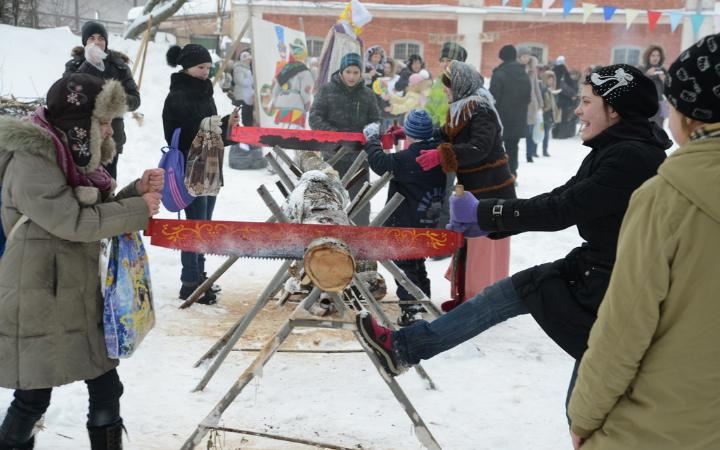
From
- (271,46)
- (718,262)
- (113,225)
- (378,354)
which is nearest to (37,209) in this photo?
(113,225)

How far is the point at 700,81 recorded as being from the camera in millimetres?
1675

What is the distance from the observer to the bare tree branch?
51.5ft

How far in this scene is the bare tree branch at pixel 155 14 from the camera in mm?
15695

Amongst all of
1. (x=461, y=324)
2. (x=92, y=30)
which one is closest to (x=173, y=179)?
(x=92, y=30)

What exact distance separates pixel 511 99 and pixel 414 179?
6.30 m

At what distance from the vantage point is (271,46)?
11.9m

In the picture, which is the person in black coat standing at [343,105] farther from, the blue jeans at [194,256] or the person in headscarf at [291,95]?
the person in headscarf at [291,95]

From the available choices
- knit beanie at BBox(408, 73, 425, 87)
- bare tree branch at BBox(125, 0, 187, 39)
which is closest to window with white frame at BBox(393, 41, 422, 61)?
bare tree branch at BBox(125, 0, 187, 39)

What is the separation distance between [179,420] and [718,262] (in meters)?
2.69

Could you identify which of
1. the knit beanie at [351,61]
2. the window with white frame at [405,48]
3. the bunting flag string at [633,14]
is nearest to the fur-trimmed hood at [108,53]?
the knit beanie at [351,61]

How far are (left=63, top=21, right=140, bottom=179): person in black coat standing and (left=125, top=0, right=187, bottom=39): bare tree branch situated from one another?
9.36 metres

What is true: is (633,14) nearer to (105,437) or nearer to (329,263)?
(329,263)

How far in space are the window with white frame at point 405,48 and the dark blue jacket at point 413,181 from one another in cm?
2508

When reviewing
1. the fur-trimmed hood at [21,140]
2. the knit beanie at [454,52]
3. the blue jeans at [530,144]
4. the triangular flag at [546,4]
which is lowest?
the blue jeans at [530,144]
